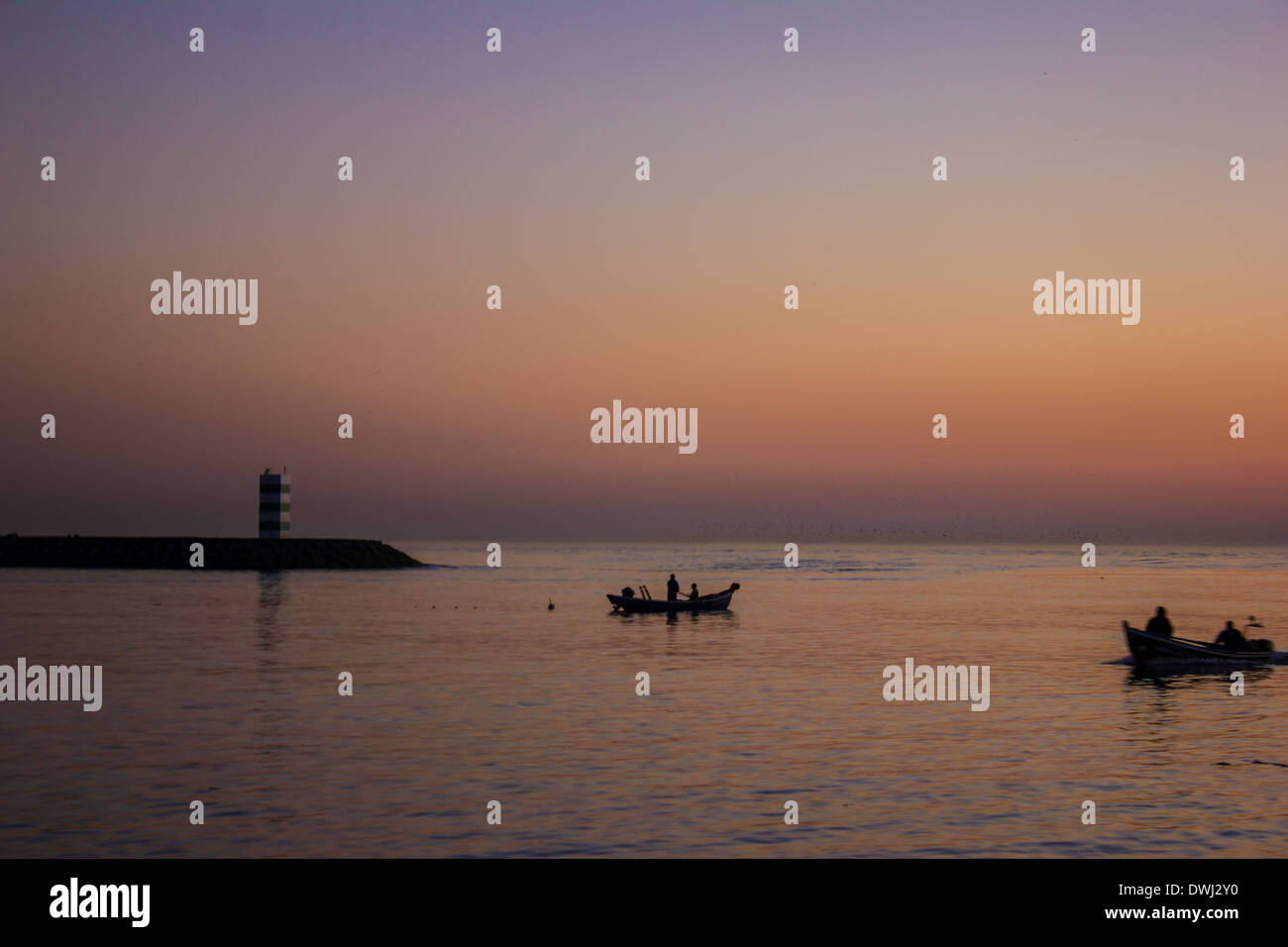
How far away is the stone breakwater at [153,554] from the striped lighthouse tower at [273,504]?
7878 mm

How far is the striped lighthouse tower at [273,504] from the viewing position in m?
130

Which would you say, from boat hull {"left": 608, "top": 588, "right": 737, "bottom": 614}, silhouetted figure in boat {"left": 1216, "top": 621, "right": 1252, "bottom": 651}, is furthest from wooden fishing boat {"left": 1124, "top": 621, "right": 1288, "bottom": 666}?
boat hull {"left": 608, "top": 588, "right": 737, "bottom": 614}

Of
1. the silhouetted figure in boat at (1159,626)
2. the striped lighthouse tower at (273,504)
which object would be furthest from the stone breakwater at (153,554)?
the silhouetted figure in boat at (1159,626)

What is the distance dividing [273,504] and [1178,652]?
356 ft

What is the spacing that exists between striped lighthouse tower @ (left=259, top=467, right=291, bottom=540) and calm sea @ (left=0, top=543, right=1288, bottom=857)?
73.0 meters

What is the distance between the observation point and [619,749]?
25391 millimetres

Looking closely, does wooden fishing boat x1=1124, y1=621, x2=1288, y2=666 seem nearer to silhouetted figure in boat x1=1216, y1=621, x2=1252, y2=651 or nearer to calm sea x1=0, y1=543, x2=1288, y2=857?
silhouetted figure in boat x1=1216, y1=621, x2=1252, y2=651

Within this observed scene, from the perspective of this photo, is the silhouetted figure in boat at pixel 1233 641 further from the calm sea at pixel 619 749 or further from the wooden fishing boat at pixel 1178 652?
the calm sea at pixel 619 749

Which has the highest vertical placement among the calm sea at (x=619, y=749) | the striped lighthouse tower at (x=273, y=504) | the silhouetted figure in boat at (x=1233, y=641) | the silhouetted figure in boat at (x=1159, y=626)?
the striped lighthouse tower at (x=273, y=504)

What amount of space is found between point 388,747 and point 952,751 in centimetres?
1215

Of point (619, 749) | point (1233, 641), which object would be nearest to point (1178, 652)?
point (1233, 641)

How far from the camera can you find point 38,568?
142 meters
